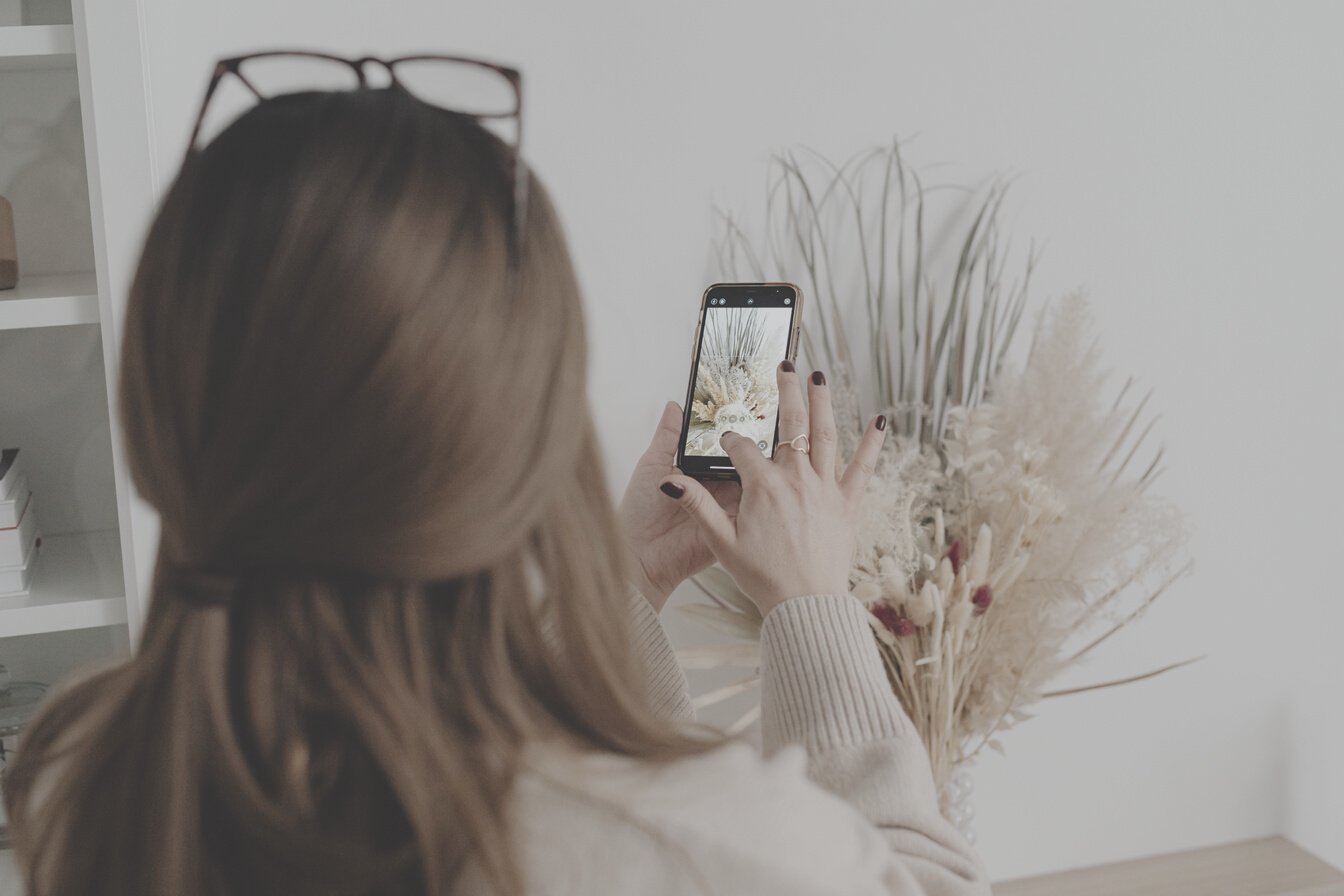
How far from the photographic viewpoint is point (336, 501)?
1.51 feet

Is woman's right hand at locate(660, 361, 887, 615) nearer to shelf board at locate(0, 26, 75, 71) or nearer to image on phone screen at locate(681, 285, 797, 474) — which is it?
image on phone screen at locate(681, 285, 797, 474)

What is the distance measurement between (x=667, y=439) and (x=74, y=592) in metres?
0.51

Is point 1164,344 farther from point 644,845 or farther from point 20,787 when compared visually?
point 20,787

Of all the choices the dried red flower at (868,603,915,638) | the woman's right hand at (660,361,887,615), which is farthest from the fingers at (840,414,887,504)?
the dried red flower at (868,603,915,638)

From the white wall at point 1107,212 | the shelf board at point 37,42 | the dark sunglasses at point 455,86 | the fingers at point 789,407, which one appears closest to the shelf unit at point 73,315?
the shelf board at point 37,42

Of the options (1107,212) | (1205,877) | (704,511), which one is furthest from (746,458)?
(1205,877)

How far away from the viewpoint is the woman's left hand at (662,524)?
37.0 inches

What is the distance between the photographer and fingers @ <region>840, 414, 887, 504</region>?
34.1 inches

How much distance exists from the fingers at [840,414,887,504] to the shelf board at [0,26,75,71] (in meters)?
0.68

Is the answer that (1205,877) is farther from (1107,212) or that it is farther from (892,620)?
(1107,212)

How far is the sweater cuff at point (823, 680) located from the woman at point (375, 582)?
0.14m

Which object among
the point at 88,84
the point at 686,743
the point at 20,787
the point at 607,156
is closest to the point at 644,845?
the point at 686,743

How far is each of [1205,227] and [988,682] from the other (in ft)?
2.21

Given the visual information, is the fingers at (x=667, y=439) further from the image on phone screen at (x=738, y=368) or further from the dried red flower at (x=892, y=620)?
the dried red flower at (x=892, y=620)
